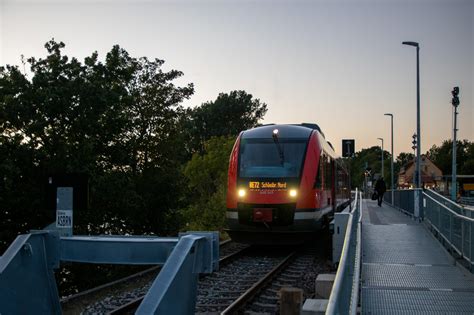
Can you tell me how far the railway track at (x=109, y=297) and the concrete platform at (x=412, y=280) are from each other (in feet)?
12.6

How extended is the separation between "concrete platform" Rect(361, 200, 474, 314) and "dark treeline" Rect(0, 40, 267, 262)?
909 centimetres

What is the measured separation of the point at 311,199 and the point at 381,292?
6.57m

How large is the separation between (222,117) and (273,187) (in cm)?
5947

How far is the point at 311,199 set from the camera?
14.0 m

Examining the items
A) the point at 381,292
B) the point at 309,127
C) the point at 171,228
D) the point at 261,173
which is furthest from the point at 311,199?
the point at 171,228

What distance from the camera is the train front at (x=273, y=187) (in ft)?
45.6

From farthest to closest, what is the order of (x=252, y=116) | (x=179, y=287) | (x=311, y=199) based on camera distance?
1. (x=252, y=116)
2. (x=311, y=199)
3. (x=179, y=287)

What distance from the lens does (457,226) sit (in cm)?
1028

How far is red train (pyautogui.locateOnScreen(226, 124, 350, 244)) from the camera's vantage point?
13.9 m

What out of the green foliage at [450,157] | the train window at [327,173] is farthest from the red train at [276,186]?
the green foliage at [450,157]

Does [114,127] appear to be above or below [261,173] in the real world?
above

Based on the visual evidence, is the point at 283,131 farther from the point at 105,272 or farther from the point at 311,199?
the point at 105,272

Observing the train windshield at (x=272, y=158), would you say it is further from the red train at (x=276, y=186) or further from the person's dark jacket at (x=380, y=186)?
the person's dark jacket at (x=380, y=186)

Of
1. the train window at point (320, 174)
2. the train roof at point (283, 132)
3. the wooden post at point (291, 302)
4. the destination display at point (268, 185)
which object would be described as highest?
the train roof at point (283, 132)
